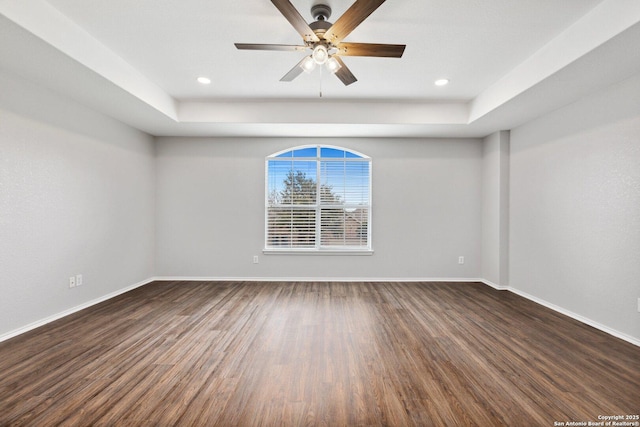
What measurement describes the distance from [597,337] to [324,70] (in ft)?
12.6

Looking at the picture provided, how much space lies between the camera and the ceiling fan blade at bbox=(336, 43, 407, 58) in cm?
210

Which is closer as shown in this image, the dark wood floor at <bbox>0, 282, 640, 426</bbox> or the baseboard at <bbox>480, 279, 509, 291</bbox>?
the dark wood floor at <bbox>0, 282, 640, 426</bbox>

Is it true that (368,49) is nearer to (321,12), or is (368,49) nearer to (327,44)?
(327,44)

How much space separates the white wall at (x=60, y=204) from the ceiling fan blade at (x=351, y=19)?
3045 mm

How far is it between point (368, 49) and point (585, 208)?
298cm

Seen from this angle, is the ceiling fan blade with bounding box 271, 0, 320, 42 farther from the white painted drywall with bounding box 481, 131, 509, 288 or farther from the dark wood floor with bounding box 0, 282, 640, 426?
the white painted drywall with bounding box 481, 131, 509, 288

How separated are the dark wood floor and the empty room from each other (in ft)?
0.07

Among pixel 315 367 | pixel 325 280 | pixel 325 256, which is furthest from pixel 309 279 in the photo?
pixel 315 367

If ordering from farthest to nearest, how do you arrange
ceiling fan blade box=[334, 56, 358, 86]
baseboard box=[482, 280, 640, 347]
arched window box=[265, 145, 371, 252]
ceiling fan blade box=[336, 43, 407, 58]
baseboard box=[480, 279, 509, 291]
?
arched window box=[265, 145, 371, 252]
baseboard box=[480, 279, 509, 291]
baseboard box=[482, 280, 640, 347]
ceiling fan blade box=[334, 56, 358, 86]
ceiling fan blade box=[336, 43, 407, 58]

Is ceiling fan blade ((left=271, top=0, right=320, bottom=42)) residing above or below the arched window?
above

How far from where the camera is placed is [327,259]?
485 cm

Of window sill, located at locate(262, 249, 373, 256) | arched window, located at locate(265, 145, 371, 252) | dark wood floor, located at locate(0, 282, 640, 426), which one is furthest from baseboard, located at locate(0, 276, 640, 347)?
arched window, located at locate(265, 145, 371, 252)

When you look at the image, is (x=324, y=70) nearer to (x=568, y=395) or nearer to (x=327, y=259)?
(x=327, y=259)

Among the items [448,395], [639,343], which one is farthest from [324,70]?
[639,343]
